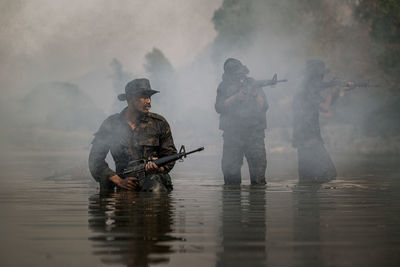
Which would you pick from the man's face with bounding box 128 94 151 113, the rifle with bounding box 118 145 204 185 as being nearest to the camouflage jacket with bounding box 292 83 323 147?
the rifle with bounding box 118 145 204 185

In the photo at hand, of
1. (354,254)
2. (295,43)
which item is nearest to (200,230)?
(354,254)

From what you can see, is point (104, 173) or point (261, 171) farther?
point (261, 171)

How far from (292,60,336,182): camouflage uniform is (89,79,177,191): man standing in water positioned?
4499 millimetres

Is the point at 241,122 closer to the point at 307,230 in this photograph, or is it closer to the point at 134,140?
the point at 134,140

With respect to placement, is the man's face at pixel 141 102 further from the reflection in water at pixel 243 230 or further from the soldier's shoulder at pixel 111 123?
the reflection in water at pixel 243 230

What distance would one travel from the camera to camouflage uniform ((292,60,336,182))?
1528 centimetres

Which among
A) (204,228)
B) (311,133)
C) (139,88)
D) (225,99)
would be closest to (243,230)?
(204,228)

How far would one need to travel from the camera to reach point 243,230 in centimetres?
721

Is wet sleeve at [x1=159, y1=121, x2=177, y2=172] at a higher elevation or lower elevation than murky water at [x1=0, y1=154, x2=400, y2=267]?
higher

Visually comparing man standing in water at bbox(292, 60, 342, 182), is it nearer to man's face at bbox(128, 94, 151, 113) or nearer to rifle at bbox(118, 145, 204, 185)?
rifle at bbox(118, 145, 204, 185)

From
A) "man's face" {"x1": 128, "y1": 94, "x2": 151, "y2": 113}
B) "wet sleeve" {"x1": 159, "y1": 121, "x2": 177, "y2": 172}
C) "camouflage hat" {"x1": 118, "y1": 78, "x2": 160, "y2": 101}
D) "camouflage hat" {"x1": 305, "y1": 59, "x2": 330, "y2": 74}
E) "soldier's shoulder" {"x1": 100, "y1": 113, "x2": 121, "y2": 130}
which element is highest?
"camouflage hat" {"x1": 305, "y1": 59, "x2": 330, "y2": 74}

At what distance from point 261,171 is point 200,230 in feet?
20.6

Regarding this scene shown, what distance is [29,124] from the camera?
9144 cm

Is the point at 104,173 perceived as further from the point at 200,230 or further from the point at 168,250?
the point at 168,250
